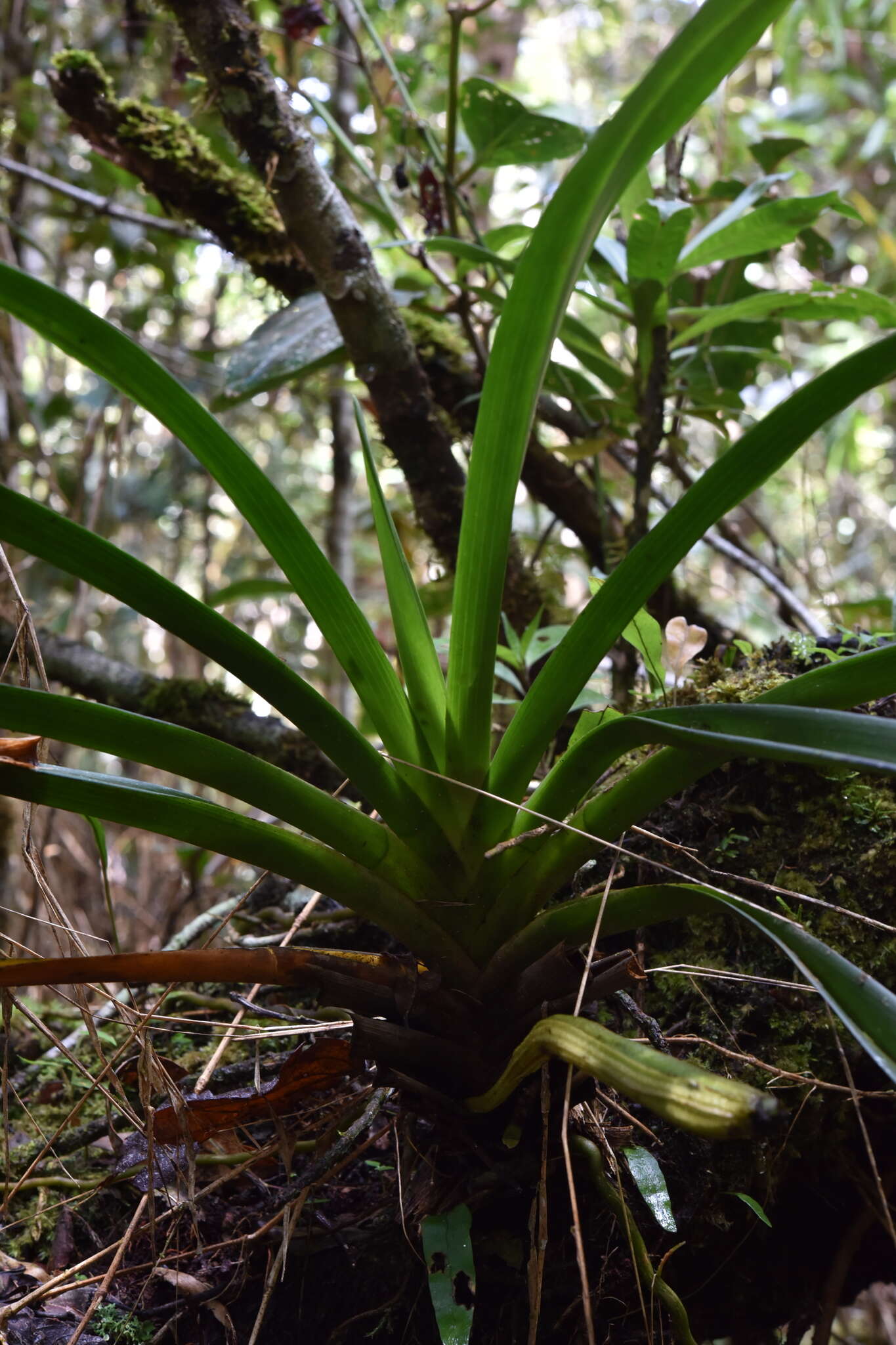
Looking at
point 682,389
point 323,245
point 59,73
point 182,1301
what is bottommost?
point 182,1301

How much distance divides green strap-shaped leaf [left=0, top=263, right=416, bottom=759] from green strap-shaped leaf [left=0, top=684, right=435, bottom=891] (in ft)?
0.30

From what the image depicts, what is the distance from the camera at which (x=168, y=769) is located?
568 mm

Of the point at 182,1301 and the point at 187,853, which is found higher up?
the point at 187,853

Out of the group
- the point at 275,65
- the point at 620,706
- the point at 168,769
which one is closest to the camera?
the point at 168,769

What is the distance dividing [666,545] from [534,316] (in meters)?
0.19

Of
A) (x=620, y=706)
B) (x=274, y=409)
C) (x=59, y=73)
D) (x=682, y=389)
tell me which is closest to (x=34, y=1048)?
(x=620, y=706)

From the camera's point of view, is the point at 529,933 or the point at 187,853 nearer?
the point at 529,933

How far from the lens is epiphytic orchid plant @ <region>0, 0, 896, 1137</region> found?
509 millimetres

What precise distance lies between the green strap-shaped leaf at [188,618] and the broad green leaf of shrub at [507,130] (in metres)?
1.14

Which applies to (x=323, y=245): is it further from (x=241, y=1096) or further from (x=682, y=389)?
(x=241, y=1096)

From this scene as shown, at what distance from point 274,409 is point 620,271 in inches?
97.2

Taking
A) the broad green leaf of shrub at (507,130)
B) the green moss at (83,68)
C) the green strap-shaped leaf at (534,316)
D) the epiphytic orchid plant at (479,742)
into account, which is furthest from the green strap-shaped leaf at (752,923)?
the green moss at (83,68)

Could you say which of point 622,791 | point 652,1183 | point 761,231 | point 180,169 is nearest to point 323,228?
point 180,169

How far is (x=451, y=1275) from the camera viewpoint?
583 millimetres
